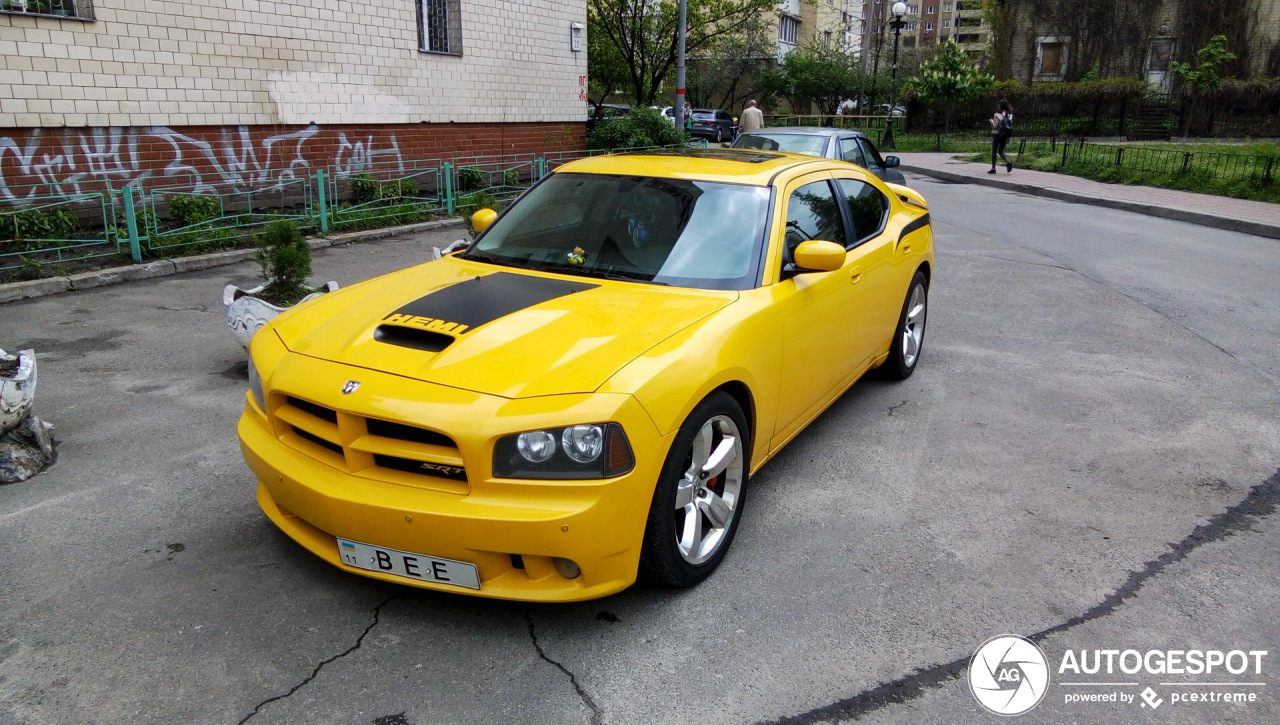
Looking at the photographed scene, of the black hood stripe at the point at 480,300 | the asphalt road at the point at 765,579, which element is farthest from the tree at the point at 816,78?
the black hood stripe at the point at 480,300

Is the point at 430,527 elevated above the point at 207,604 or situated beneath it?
elevated above

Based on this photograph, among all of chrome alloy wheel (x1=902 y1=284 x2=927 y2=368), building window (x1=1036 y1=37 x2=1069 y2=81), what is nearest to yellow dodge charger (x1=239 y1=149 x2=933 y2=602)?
chrome alloy wheel (x1=902 y1=284 x2=927 y2=368)

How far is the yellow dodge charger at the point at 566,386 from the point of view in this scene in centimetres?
292

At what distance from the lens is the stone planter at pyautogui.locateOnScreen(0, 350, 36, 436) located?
4.28 m

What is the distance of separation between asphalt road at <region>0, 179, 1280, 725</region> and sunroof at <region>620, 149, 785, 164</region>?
5.36 ft

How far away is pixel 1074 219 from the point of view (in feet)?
48.7

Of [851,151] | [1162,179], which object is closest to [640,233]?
[851,151]

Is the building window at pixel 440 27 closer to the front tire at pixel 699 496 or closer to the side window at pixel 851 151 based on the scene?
the side window at pixel 851 151

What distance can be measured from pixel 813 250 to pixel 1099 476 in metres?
2.10

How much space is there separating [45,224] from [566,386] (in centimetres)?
892

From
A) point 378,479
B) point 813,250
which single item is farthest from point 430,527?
point 813,250

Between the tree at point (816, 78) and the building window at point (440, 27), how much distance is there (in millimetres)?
35647

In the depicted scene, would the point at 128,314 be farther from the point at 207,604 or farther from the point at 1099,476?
the point at 1099,476

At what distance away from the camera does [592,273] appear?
4.12 m
